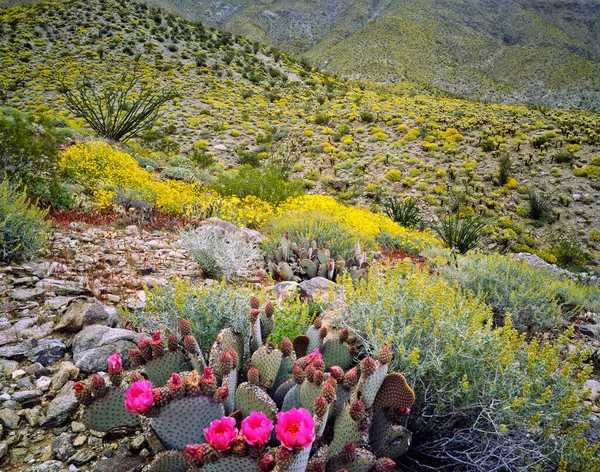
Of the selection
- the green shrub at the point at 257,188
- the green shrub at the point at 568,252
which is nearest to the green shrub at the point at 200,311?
the green shrub at the point at 257,188

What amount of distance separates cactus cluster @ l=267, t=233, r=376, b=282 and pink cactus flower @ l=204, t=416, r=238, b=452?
381cm

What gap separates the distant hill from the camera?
58062 millimetres

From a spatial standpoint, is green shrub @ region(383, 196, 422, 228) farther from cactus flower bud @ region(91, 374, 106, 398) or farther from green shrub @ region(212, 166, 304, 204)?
cactus flower bud @ region(91, 374, 106, 398)

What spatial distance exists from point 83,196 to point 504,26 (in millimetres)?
111131

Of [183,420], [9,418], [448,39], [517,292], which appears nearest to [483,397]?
[183,420]

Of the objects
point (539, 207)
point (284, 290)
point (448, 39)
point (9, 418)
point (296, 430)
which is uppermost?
point (448, 39)

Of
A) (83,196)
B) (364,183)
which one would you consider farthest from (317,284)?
(364,183)

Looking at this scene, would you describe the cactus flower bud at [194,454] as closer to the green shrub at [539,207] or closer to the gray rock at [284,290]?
the gray rock at [284,290]

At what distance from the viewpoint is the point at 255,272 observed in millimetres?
5496

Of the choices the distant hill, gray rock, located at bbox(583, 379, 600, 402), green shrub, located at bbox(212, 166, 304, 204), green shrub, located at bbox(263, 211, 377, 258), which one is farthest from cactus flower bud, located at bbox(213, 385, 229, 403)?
the distant hill

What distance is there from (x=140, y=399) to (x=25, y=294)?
2659mm

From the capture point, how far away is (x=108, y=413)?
193cm

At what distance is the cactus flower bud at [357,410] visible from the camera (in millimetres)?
1844

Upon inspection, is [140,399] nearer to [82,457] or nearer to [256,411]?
[256,411]
